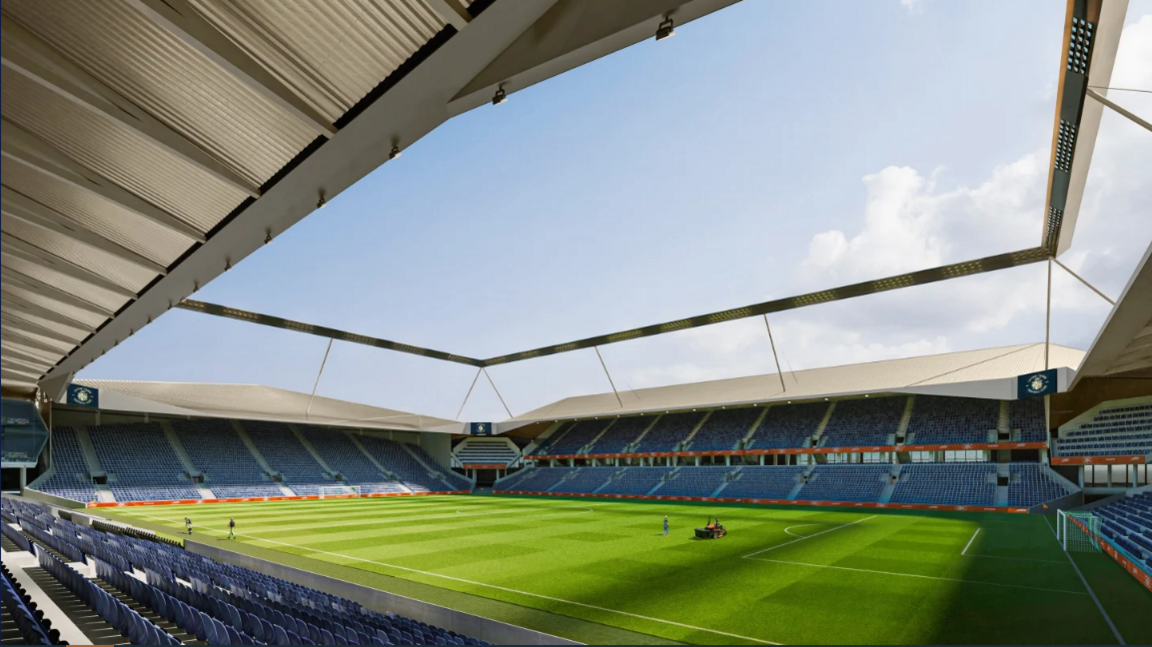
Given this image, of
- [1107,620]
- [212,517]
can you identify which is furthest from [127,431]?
[1107,620]

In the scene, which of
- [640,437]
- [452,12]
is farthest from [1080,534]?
[640,437]

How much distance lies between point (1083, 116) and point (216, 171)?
20.8 m

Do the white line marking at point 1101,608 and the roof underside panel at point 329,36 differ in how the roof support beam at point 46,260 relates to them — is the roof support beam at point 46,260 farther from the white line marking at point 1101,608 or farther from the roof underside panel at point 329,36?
the white line marking at point 1101,608

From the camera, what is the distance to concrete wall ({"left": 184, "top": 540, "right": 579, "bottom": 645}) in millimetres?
12562

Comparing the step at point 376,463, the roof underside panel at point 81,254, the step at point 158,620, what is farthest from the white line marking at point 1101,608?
the step at point 376,463

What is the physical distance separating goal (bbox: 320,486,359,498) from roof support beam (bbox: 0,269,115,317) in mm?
48250

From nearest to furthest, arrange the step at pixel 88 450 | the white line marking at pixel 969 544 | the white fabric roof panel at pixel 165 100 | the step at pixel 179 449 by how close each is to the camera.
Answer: the white fabric roof panel at pixel 165 100, the white line marking at pixel 969 544, the step at pixel 88 450, the step at pixel 179 449

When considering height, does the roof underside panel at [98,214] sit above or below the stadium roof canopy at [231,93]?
below

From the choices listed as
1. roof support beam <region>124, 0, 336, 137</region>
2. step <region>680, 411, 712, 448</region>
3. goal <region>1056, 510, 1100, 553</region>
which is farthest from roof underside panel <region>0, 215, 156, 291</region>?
step <region>680, 411, 712, 448</region>

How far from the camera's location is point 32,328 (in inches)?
720

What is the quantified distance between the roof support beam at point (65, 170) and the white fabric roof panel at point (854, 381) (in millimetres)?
45530

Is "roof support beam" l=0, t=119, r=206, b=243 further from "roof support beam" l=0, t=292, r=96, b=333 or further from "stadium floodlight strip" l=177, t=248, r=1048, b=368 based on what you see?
"stadium floodlight strip" l=177, t=248, r=1048, b=368

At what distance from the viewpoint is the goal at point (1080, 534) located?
2484cm

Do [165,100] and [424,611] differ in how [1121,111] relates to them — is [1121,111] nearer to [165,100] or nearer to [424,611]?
[165,100]
